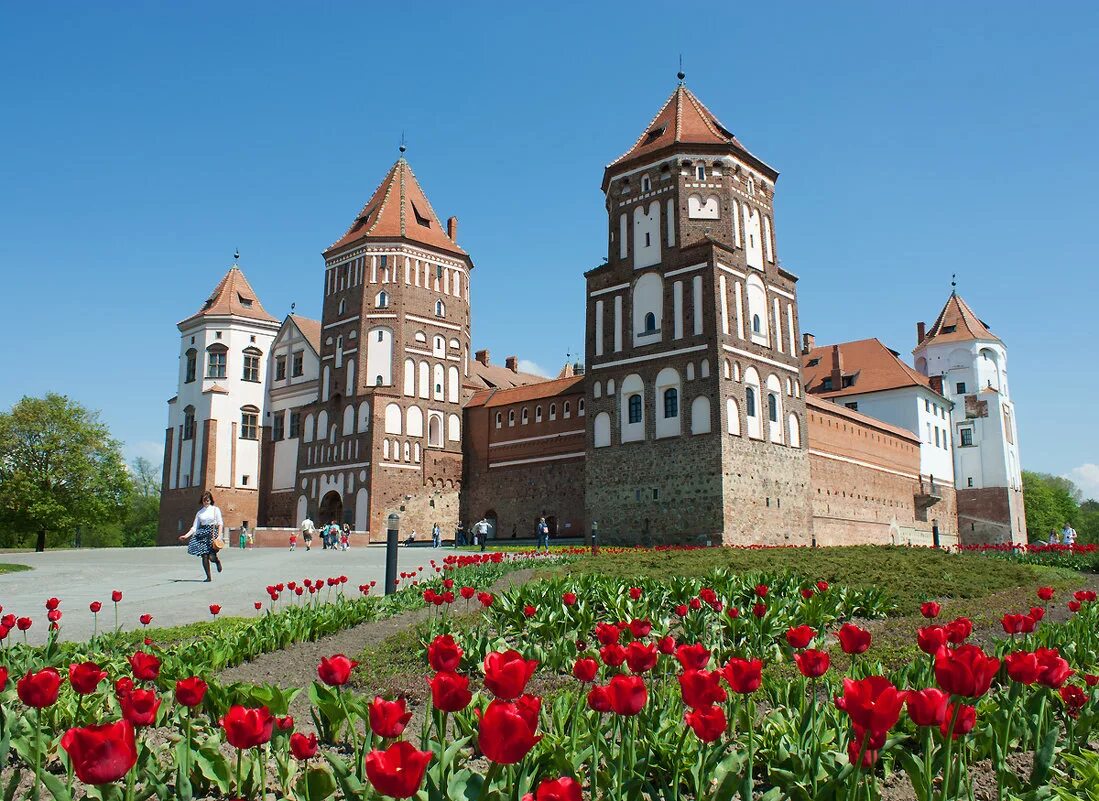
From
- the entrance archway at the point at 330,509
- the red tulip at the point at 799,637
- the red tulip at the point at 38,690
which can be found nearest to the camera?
the red tulip at the point at 38,690

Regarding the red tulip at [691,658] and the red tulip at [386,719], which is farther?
the red tulip at [691,658]

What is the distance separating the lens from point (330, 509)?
153 ft

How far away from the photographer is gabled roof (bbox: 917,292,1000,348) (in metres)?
65.4

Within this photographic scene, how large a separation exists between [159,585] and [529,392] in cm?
3080

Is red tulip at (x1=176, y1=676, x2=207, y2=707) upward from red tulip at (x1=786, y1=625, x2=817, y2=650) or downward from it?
downward

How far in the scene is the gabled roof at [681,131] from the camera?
3750 cm

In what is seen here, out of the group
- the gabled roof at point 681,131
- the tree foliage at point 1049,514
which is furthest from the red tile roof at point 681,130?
the tree foliage at point 1049,514

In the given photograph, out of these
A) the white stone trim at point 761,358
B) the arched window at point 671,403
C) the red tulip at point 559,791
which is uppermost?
the white stone trim at point 761,358

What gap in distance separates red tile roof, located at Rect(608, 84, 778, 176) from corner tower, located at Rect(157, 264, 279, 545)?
1034 inches

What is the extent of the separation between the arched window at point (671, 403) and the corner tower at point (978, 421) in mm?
34753

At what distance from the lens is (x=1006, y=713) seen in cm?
470

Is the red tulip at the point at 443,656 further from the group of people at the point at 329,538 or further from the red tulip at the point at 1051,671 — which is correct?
the group of people at the point at 329,538

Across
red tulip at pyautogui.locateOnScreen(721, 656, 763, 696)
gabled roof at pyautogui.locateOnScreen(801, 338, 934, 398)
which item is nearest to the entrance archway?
gabled roof at pyautogui.locateOnScreen(801, 338, 934, 398)

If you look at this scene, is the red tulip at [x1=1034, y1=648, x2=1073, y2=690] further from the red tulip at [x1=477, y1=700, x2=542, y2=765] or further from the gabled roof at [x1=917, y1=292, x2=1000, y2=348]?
the gabled roof at [x1=917, y1=292, x2=1000, y2=348]
